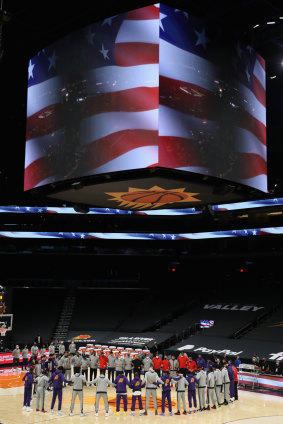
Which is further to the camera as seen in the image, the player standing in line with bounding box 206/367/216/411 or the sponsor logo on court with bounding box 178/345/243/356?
the sponsor logo on court with bounding box 178/345/243/356

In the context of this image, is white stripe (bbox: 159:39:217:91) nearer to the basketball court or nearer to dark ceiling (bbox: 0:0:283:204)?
dark ceiling (bbox: 0:0:283:204)

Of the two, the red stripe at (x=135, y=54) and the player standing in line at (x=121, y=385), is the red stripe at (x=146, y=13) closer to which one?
the red stripe at (x=135, y=54)

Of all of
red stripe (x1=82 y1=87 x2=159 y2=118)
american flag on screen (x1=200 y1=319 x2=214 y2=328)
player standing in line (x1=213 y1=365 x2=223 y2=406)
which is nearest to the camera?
red stripe (x1=82 y1=87 x2=159 y2=118)

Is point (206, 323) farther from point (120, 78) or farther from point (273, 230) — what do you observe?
point (120, 78)

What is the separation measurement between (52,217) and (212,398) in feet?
83.9

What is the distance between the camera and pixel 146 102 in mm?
9531

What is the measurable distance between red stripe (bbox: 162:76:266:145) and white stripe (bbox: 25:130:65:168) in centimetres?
244

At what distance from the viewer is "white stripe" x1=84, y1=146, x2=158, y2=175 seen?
9.41 m

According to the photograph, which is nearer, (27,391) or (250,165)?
(250,165)

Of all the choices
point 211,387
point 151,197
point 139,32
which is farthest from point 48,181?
point 211,387

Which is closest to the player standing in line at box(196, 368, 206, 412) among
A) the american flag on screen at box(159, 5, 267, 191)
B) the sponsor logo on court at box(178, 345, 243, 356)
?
the sponsor logo on court at box(178, 345, 243, 356)

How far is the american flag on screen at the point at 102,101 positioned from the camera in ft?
31.4

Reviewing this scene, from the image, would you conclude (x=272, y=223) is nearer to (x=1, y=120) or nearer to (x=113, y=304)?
(x=113, y=304)

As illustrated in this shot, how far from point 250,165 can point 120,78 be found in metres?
3.45
